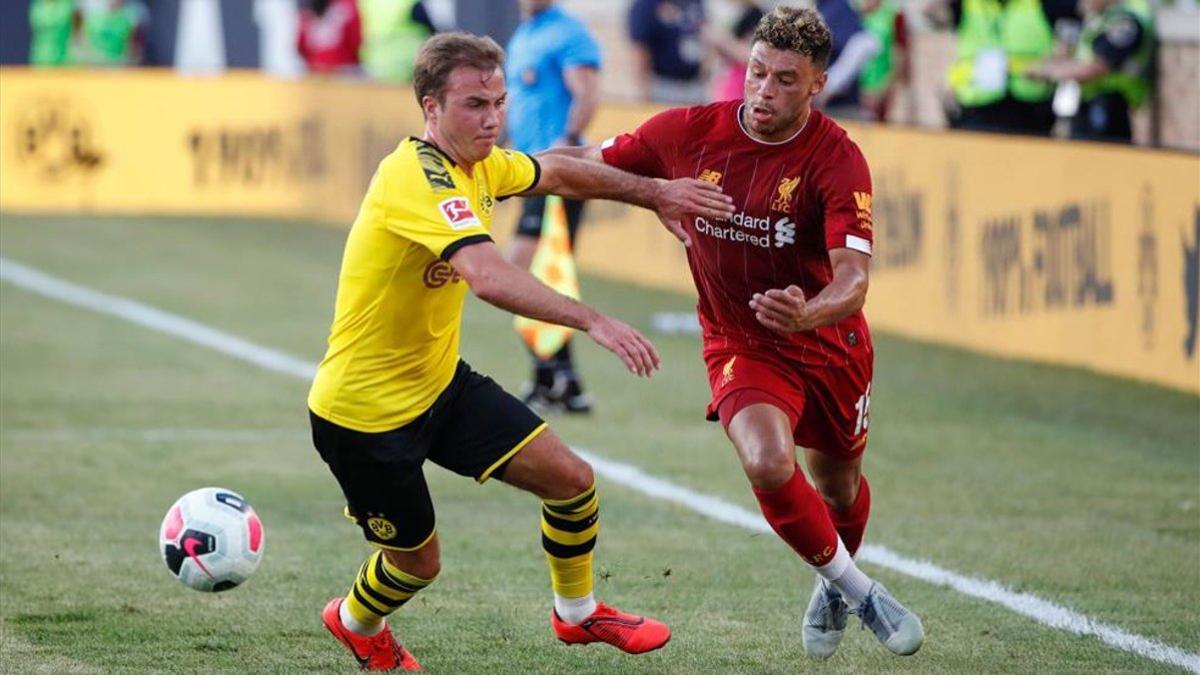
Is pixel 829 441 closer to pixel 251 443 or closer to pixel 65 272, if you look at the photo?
pixel 251 443

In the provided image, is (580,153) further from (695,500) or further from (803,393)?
(695,500)

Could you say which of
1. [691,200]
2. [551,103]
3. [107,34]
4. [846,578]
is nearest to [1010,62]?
[551,103]

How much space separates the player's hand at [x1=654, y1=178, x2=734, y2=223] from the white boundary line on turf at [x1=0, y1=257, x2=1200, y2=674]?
1806 millimetres

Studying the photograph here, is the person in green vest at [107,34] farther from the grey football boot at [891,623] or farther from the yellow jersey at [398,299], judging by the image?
the grey football boot at [891,623]

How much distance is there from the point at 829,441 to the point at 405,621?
5.01 feet

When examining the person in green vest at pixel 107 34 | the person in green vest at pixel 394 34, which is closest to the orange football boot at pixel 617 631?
the person in green vest at pixel 394 34

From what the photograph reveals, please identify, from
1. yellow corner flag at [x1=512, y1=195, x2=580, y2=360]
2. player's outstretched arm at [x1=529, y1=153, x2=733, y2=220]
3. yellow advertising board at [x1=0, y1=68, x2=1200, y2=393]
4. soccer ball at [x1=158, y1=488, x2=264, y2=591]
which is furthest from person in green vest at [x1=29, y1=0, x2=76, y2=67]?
player's outstretched arm at [x1=529, y1=153, x2=733, y2=220]

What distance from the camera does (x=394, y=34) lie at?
73.7 ft

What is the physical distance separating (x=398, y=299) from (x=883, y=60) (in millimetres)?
11175

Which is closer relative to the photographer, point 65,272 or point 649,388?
point 649,388

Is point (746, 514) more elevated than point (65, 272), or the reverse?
point (746, 514)

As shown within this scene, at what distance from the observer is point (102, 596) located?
764cm

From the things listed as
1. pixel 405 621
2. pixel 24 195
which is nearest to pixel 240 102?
pixel 24 195

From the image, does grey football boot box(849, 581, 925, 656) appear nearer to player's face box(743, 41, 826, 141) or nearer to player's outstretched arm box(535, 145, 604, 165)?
player's face box(743, 41, 826, 141)
